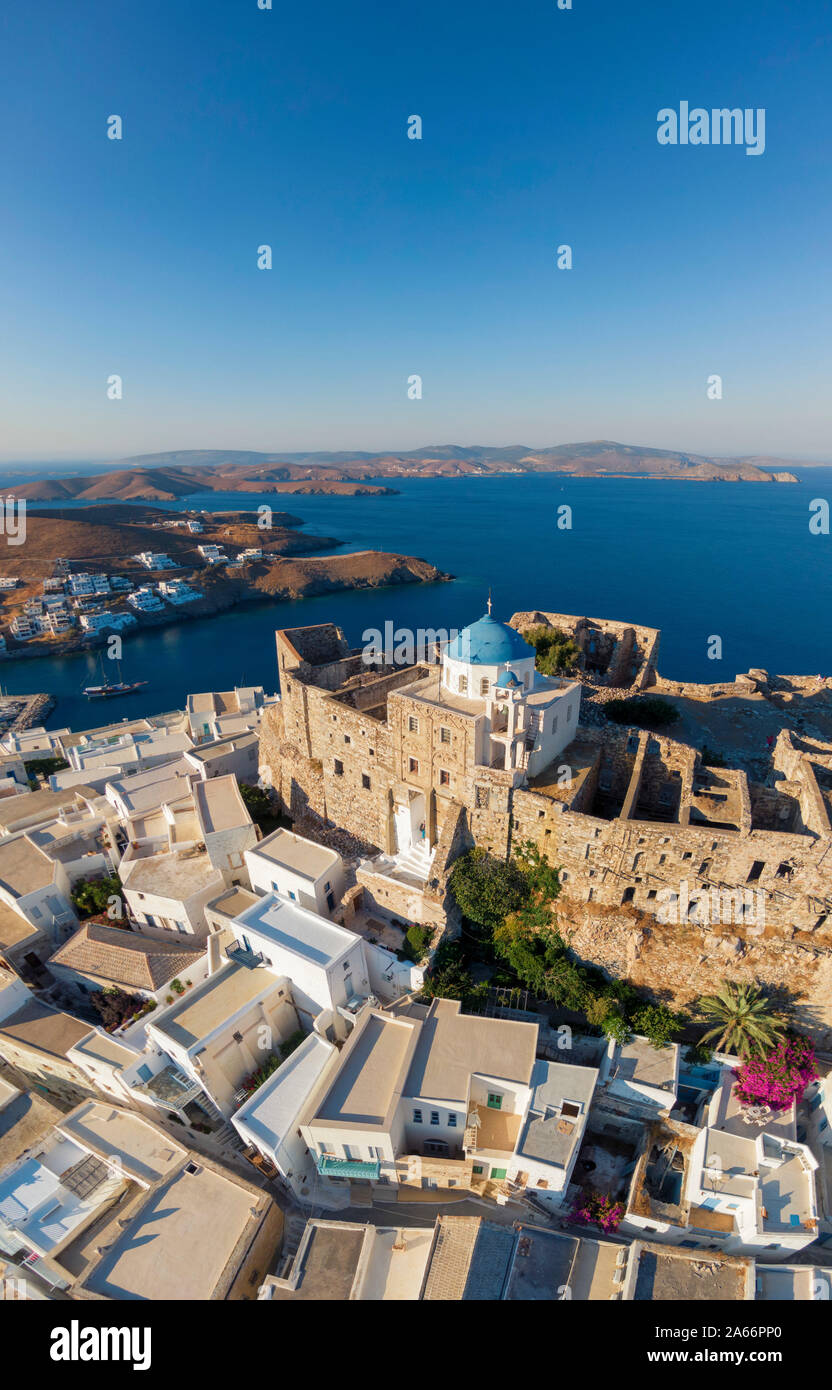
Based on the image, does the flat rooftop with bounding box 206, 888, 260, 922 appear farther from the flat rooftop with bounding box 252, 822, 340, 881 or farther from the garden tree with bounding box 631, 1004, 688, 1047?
the garden tree with bounding box 631, 1004, 688, 1047

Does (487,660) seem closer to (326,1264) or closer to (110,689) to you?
(326,1264)

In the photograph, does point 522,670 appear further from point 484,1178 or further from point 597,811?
point 484,1178

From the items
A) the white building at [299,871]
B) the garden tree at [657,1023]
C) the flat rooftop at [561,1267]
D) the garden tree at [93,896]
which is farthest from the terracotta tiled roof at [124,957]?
the garden tree at [657,1023]

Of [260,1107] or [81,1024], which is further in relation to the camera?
[81,1024]

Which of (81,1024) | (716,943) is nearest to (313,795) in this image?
(81,1024)

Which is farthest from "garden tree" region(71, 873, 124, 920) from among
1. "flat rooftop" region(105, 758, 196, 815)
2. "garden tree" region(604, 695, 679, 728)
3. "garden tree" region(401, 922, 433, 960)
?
"garden tree" region(604, 695, 679, 728)
